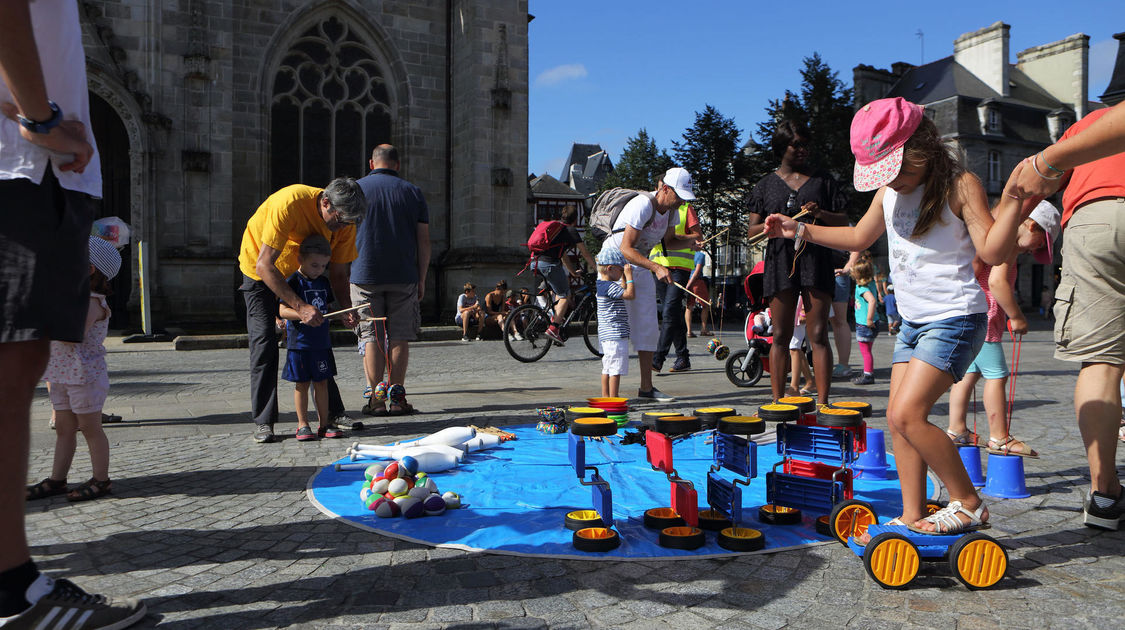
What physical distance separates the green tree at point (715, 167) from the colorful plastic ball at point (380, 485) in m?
33.2

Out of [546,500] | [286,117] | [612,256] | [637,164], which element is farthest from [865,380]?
[637,164]

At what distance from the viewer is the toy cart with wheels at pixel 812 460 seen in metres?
3.34

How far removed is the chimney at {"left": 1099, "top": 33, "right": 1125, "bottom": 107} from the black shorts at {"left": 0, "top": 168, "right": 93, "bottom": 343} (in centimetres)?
3754

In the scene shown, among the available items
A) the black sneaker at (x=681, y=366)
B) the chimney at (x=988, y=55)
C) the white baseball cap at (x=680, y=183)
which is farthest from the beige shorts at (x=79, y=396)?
the chimney at (x=988, y=55)

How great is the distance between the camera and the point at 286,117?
Answer: 18.8 meters

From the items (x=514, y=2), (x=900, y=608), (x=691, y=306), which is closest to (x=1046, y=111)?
(x=514, y=2)

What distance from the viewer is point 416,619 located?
238 cm

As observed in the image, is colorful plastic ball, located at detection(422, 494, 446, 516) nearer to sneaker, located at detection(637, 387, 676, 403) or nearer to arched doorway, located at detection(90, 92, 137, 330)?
sneaker, located at detection(637, 387, 676, 403)

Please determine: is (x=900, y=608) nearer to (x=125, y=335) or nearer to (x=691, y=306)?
(x=691, y=306)

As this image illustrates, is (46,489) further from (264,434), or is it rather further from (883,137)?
(883,137)

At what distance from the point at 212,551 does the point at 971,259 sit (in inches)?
122

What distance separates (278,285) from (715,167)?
109 feet

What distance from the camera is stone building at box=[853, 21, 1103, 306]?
136 feet

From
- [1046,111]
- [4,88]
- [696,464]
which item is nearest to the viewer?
[4,88]
